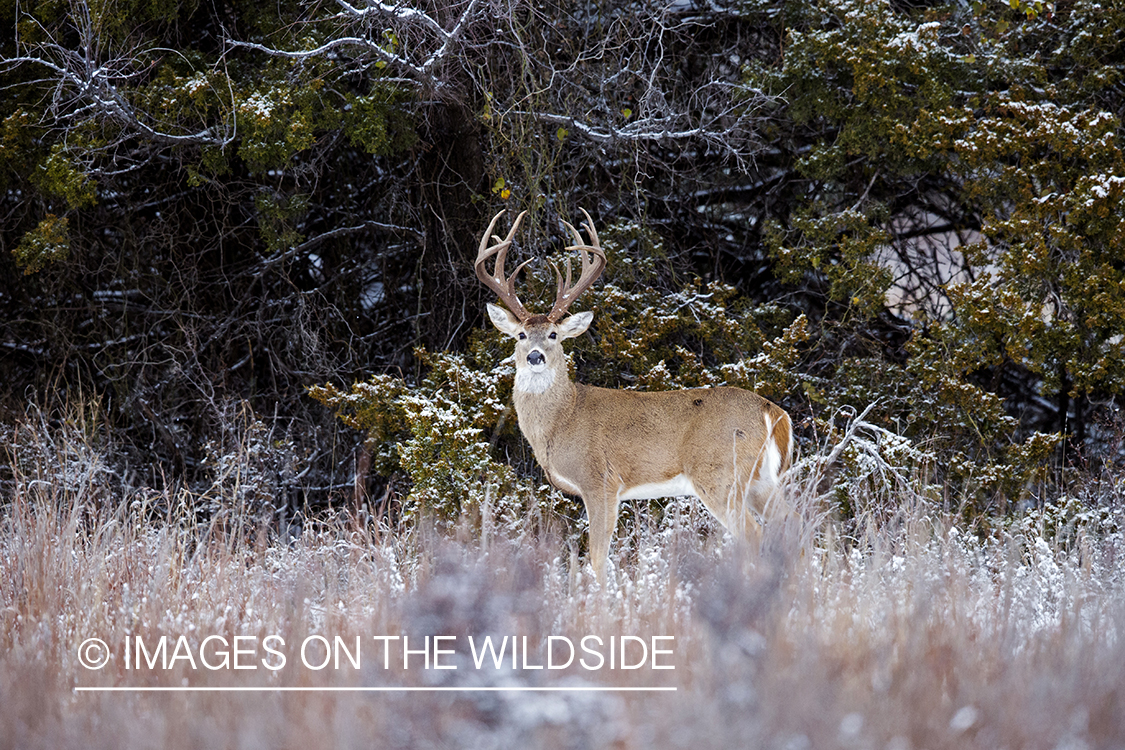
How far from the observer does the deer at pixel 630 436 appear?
18.7ft

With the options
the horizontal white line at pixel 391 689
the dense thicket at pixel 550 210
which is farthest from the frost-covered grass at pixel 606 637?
the dense thicket at pixel 550 210

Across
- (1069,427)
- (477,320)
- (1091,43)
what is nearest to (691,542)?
(477,320)

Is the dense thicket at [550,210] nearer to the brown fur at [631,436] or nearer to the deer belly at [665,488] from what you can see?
the brown fur at [631,436]

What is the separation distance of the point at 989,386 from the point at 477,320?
173 inches

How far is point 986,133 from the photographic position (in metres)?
7.77

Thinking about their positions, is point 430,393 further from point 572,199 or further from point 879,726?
point 879,726

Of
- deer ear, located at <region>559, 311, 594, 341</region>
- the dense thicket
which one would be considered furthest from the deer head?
the dense thicket

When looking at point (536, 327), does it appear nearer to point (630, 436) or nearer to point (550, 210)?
point (630, 436)

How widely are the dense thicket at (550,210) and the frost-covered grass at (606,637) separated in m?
2.30

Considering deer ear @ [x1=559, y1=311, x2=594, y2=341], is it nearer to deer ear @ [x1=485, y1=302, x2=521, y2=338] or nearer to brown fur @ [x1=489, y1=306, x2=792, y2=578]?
brown fur @ [x1=489, y1=306, x2=792, y2=578]

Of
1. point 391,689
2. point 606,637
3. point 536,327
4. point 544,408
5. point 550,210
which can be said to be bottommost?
point 391,689
